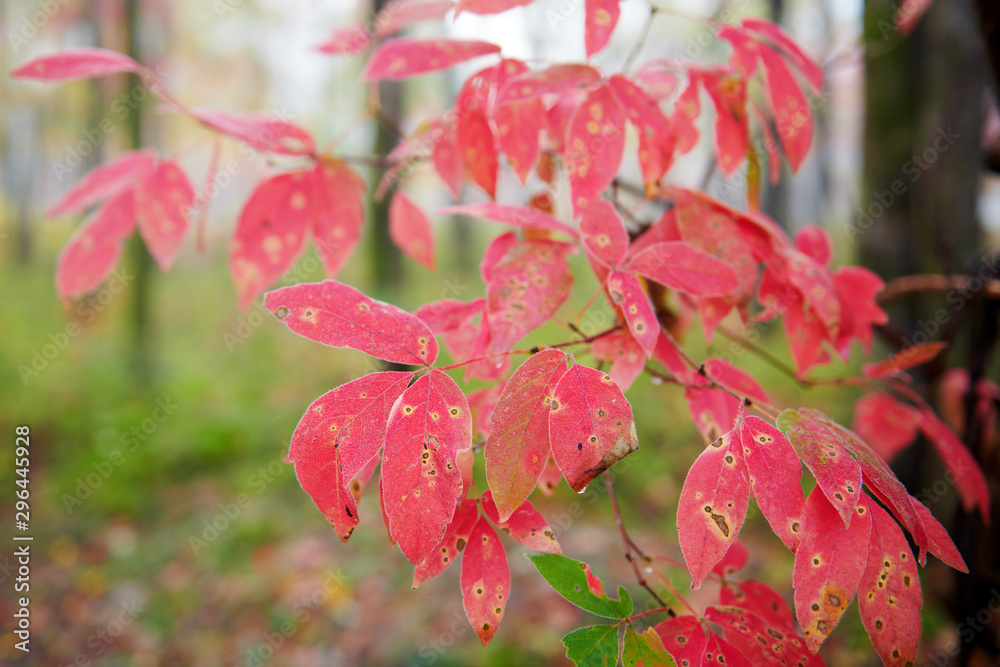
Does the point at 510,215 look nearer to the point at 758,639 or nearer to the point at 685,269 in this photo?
the point at 685,269

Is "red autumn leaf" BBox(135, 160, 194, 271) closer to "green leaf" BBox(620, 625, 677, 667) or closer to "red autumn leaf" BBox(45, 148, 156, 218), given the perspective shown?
"red autumn leaf" BBox(45, 148, 156, 218)

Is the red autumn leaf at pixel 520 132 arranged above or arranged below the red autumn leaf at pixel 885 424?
above

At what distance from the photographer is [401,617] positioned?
2.47 meters

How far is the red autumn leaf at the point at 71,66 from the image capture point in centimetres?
65

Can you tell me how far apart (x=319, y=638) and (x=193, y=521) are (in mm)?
1456

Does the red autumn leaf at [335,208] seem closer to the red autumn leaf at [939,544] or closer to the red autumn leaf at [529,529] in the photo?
the red autumn leaf at [529,529]

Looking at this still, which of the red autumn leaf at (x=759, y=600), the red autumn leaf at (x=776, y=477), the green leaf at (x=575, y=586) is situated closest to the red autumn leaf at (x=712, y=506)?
the red autumn leaf at (x=776, y=477)

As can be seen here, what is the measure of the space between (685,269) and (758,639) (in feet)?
1.16

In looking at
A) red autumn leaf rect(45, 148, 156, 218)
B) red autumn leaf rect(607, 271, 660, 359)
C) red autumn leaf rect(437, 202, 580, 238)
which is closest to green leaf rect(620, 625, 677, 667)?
red autumn leaf rect(607, 271, 660, 359)

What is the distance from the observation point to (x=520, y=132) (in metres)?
0.65

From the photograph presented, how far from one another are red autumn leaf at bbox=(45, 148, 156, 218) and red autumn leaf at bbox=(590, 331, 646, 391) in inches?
27.8

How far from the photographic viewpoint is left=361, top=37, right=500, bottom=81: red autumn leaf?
2.15 ft

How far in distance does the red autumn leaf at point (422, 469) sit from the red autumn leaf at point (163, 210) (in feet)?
1.74

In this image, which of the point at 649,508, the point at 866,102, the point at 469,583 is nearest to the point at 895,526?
the point at 469,583
